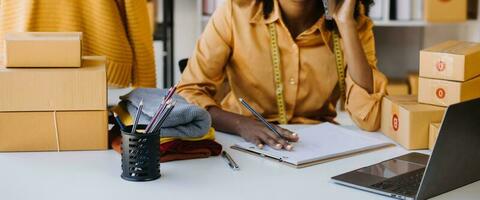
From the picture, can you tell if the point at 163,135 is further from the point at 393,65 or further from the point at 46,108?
the point at 393,65

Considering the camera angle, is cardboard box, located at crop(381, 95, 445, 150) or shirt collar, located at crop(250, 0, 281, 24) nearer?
cardboard box, located at crop(381, 95, 445, 150)

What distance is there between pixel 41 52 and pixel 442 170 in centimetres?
87

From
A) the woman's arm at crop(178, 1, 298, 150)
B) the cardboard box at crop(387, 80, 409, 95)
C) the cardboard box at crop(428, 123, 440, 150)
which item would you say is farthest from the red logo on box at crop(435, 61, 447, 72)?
the cardboard box at crop(387, 80, 409, 95)

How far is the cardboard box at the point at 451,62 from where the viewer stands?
1.64 m

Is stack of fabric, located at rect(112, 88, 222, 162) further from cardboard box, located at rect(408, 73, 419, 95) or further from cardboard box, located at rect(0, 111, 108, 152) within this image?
cardboard box, located at rect(408, 73, 419, 95)

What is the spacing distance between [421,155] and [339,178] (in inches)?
11.8

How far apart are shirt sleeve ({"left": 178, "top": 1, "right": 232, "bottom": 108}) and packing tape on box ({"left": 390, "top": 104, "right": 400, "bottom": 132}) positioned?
1.81ft

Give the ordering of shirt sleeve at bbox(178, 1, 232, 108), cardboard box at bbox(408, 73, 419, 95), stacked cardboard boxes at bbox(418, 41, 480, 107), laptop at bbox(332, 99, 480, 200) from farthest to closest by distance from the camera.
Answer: cardboard box at bbox(408, 73, 419, 95), shirt sleeve at bbox(178, 1, 232, 108), stacked cardboard boxes at bbox(418, 41, 480, 107), laptop at bbox(332, 99, 480, 200)

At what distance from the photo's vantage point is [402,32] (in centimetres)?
386

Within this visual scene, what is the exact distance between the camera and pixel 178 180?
140 cm

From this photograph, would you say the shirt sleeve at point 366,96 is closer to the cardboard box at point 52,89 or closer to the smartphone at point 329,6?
the smartphone at point 329,6

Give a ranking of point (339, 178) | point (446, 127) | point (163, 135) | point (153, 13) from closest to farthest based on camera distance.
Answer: point (446, 127) → point (339, 178) → point (163, 135) → point (153, 13)

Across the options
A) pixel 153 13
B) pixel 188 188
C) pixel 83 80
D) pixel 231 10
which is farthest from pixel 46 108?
pixel 153 13

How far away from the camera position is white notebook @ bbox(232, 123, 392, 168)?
5.08 feet
